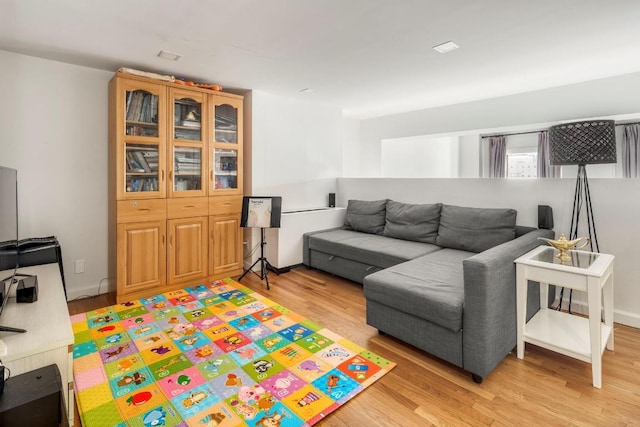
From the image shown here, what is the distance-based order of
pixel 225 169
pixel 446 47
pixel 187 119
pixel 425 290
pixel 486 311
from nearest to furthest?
pixel 486 311 → pixel 425 290 → pixel 446 47 → pixel 187 119 → pixel 225 169

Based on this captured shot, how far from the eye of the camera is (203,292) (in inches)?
130

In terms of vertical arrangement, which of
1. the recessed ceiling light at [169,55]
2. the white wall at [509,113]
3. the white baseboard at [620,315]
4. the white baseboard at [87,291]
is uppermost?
the recessed ceiling light at [169,55]

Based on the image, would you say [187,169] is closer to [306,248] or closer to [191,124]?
[191,124]

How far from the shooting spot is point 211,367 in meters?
2.05

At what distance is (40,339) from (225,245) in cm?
236

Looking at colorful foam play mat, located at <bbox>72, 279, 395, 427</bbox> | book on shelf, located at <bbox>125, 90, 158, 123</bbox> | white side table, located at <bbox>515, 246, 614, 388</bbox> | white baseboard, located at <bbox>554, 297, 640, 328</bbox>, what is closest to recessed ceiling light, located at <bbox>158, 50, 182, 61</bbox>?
book on shelf, located at <bbox>125, 90, 158, 123</bbox>

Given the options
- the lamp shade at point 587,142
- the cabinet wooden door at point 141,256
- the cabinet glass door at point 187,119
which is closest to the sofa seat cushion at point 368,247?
the lamp shade at point 587,142

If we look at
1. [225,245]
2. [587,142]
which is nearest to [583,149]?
[587,142]

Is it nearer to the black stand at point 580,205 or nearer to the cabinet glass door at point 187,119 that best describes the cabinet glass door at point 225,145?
the cabinet glass door at point 187,119

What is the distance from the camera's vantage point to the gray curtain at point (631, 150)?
5.36 m

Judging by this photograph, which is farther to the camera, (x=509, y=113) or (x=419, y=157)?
(x=419, y=157)

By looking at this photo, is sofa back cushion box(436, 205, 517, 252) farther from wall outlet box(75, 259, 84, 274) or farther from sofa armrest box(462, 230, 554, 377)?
wall outlet box(75, 259, 84, 274)

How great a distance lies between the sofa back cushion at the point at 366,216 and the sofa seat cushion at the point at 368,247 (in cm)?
11

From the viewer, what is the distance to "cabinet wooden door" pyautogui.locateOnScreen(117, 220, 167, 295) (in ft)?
9.84
